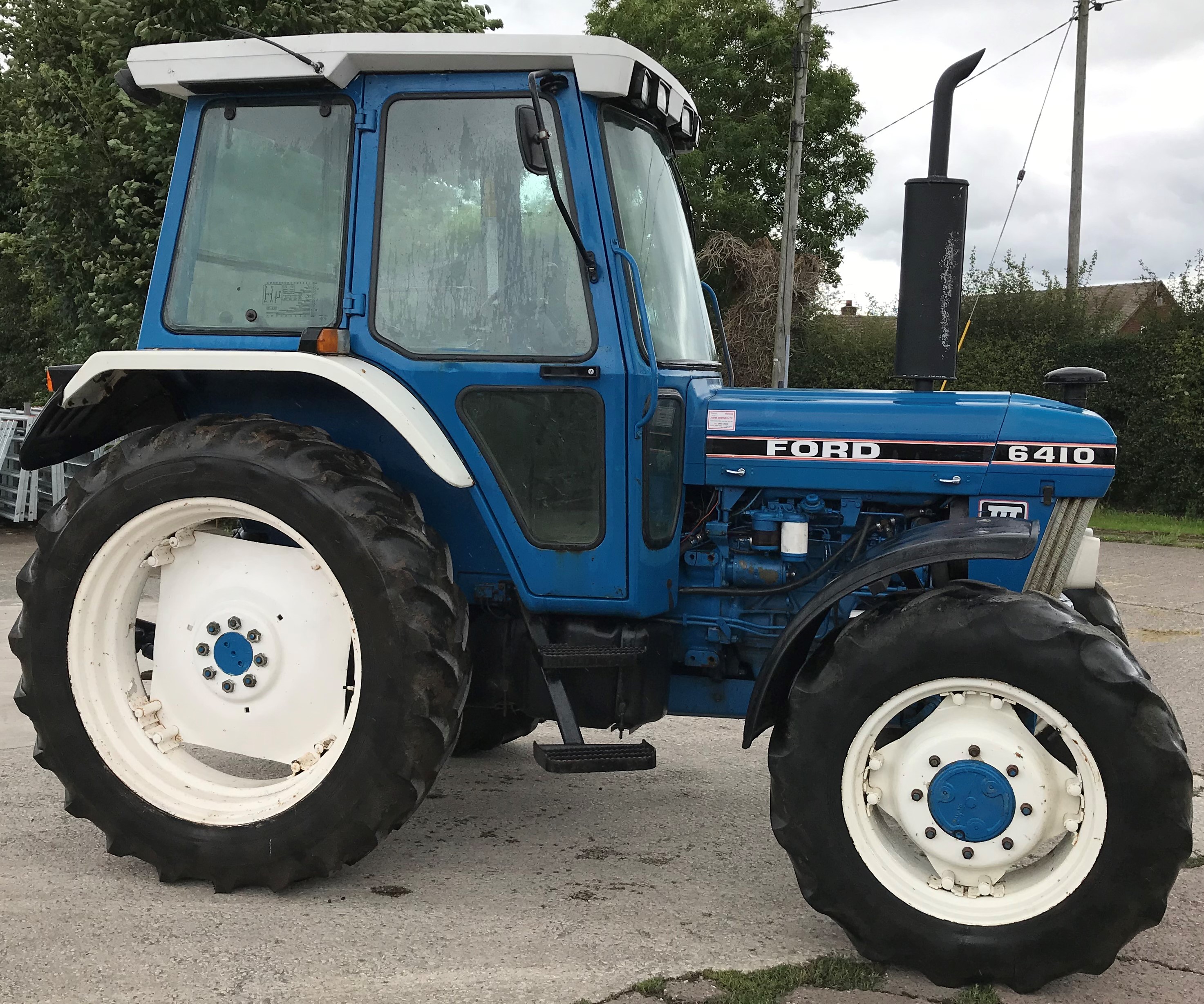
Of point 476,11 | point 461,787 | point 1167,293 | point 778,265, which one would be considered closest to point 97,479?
point 461,787

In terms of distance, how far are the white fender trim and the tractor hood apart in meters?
0.79

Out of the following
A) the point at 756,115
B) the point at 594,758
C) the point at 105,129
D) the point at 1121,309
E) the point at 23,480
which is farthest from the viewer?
the point at 756,115

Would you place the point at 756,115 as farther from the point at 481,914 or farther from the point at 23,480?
the point at 481,914

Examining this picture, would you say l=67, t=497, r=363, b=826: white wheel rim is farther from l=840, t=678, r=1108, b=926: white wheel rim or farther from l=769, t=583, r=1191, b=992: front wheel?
l=840, t=678, r=1108, b=926: white wheel rim

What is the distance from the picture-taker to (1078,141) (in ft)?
61.4

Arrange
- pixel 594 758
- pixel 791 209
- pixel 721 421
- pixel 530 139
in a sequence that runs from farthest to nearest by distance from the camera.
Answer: pixel 791 209
pixel 721 421
pixel 594 758
pixel 530 139

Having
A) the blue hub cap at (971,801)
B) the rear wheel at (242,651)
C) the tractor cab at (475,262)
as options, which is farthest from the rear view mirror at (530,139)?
the blue hub cap at (971,801)

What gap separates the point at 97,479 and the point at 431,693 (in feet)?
3.99

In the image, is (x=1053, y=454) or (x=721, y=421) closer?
(x=1053, y=454)

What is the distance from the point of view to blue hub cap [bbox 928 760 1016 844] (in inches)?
116

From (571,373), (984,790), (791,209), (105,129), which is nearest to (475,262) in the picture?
(571,373)

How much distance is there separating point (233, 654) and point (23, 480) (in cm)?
959

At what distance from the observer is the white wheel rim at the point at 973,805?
2.90 m

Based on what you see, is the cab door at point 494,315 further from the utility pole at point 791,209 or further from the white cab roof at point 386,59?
the utility pole at point 791,209
